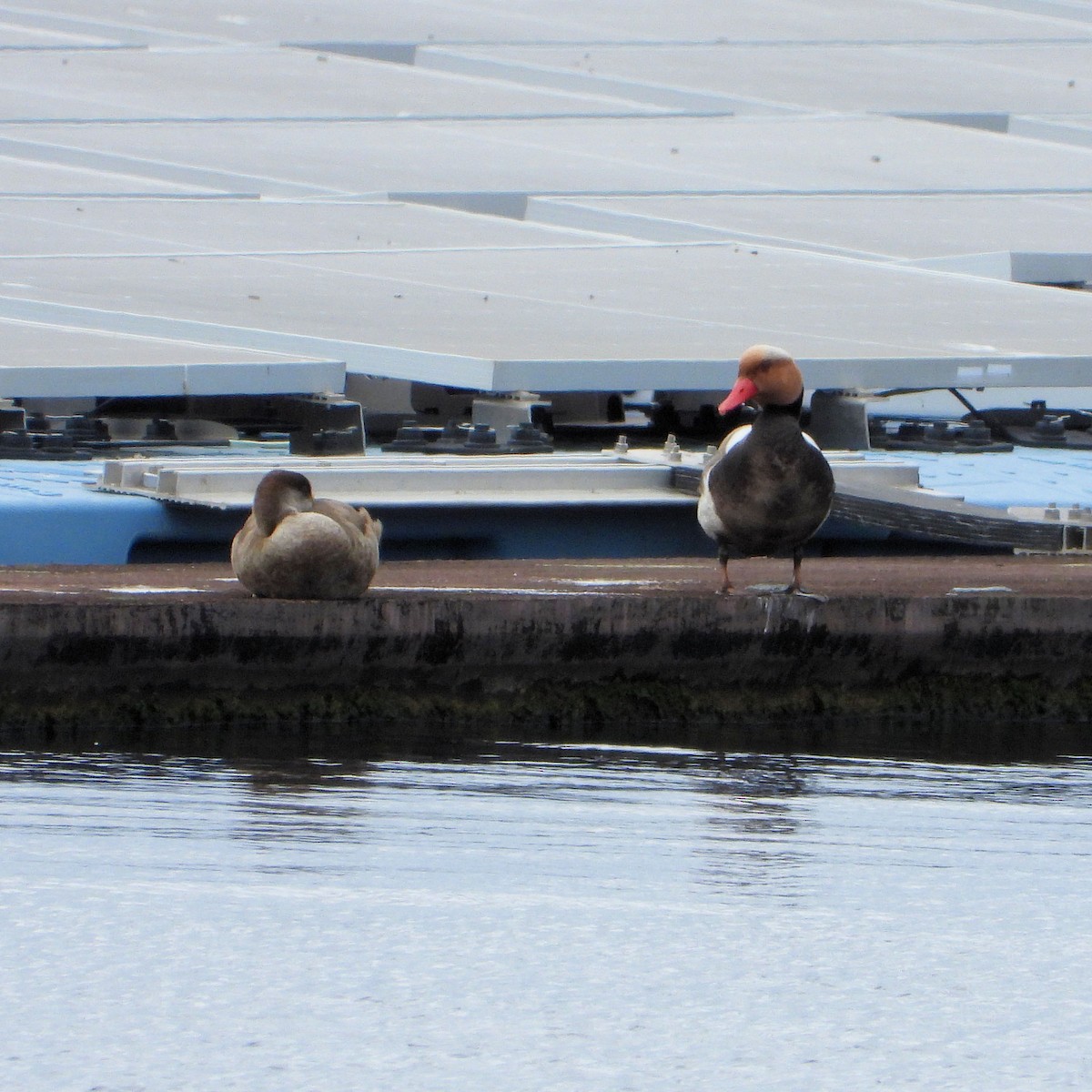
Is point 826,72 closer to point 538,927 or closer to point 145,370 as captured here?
point 145,370

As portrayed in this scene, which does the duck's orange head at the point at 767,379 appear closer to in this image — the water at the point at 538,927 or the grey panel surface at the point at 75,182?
the water at the point at 538,927

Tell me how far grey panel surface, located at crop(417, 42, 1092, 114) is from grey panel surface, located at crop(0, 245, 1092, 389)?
1209 cm

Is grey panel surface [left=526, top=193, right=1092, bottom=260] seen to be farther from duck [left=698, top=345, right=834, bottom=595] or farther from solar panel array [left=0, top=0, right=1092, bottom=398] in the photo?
duck [left=698, top=345, right=834, bottom=595]

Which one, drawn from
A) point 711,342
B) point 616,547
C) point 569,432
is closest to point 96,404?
point 569,432

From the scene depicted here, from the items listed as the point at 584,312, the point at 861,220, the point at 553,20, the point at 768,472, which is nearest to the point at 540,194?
the point at 861,220

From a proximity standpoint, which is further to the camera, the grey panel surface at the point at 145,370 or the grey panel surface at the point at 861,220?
the grey panel surface at the point at 861,220

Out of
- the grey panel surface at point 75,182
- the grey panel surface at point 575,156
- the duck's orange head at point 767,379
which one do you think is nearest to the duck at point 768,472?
the duck's orange head at point 767,379

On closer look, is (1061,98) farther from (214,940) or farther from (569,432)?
(214,940)

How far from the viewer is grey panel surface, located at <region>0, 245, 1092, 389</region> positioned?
1021cm

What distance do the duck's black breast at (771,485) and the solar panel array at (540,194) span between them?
359cm

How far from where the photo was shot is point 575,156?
20609 mm

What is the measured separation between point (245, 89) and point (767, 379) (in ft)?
64.4

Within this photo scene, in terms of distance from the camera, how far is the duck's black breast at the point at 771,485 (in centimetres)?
626

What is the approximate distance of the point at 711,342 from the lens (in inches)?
422
